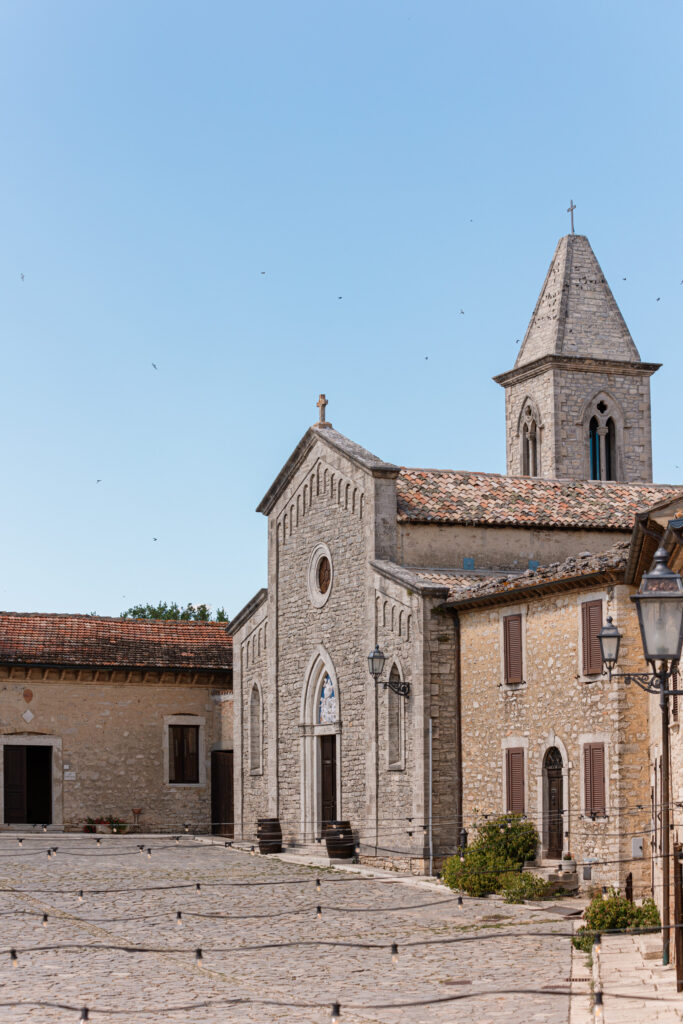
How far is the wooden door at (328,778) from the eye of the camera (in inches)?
1300

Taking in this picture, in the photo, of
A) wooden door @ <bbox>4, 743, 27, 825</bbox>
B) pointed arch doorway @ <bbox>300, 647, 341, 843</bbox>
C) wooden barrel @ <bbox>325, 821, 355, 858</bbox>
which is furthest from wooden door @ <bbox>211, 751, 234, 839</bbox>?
wooden barrel @ <bbox>325, 821, 355, 858</bbox>

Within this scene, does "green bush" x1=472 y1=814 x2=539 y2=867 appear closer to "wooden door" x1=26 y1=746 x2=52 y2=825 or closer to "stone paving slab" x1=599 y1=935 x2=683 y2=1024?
"stone paving slab" x1=599 y1=935 x2=683 y2=1024

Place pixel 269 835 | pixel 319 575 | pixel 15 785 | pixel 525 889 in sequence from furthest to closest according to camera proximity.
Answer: pixel 15 785 < pixel 319 575 < pixel 269 835 < pixel 525 889

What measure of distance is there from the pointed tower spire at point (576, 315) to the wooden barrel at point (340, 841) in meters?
20.2

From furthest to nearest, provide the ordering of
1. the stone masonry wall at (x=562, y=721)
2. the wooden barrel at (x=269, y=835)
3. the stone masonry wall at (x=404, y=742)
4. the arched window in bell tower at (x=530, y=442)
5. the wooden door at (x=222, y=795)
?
the arched window in bell tower at (x=530, y=442), the wooden door at (x=222, y=795), the wooden barrel at (x=269, y=835), the stone masonry wall at (x=404, y=742), the stone masonry wall at (x=562, y=721)

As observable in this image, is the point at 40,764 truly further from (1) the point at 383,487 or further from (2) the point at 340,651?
(1) the point at 383,487

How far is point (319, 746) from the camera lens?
111ft

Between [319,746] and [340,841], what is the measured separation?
320cm

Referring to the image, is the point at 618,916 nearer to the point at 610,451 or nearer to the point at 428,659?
the point at 428,659

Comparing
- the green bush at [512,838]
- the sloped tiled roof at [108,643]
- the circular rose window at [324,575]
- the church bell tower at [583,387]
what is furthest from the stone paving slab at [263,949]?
the church bell tower at [583,387]

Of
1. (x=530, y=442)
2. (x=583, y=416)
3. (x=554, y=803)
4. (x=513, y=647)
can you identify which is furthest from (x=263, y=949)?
(x=530, y=442)

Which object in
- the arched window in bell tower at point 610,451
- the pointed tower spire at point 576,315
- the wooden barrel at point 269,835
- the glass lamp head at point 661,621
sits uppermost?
the pointed tower spire at point 576,315

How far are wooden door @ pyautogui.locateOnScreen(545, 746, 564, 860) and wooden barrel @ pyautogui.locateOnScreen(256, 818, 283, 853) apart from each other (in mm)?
9822

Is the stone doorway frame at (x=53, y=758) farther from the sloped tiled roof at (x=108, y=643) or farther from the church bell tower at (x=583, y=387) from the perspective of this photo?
the church bell tower at (x=583, y=387)
